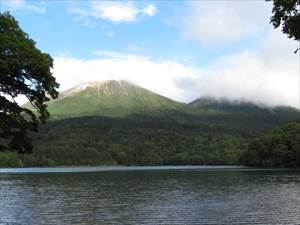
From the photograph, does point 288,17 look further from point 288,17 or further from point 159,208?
point 159,208

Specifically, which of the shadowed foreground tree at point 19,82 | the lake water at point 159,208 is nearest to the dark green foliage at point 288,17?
the shadowed foreground tree at point 19,82

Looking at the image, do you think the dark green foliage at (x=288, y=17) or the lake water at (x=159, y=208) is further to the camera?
the lake water at (x=159, y=208)

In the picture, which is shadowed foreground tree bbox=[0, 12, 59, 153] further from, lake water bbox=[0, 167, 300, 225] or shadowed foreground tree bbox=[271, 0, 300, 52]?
lake water bbox=[0, 167, 300, 225]

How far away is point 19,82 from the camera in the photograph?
3269cm

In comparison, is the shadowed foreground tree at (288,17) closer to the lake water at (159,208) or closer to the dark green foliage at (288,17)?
the dark green foliage at (288,17)

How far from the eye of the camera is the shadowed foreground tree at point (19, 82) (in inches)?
1215

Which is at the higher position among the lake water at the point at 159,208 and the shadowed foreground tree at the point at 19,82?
the shadowed foreground tree at the point at 19,82

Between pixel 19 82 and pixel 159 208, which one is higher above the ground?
pixel 19 82

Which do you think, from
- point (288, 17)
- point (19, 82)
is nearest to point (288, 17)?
point (288, 17)

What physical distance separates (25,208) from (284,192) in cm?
4646

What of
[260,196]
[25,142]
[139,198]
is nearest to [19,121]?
[25,142]

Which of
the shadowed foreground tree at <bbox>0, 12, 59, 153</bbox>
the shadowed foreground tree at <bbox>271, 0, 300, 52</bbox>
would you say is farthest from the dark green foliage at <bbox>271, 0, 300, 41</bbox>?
the shadowed foreground tree at <bbox>0, 12, 59, 153</bbox>

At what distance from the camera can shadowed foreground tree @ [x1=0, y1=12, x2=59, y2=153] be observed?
3086cm

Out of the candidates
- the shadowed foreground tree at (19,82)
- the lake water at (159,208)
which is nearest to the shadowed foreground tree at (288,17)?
the shadowed foreground tree at (19,82)
